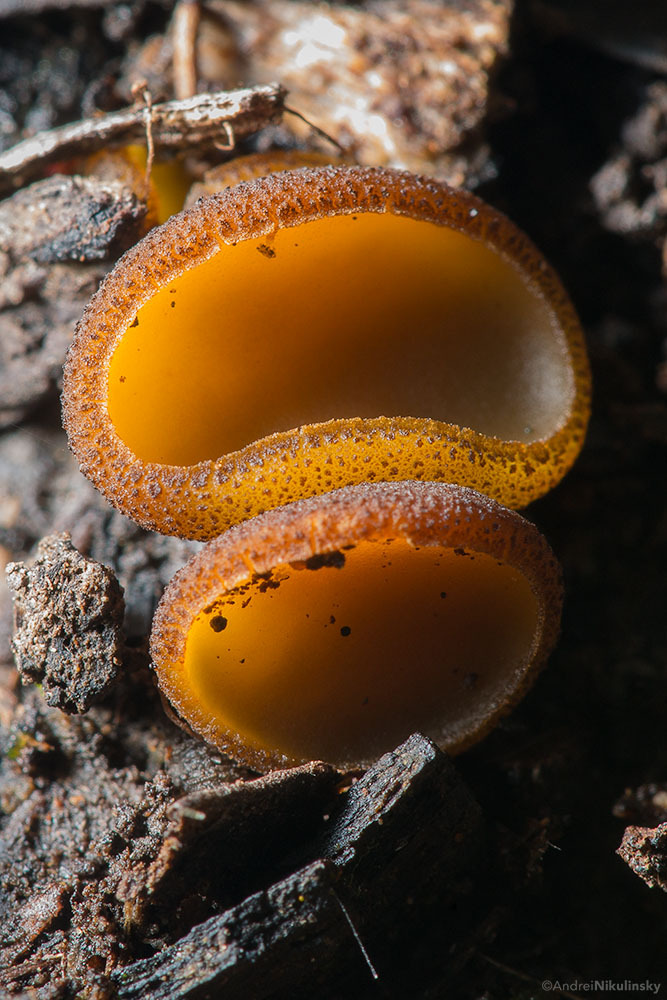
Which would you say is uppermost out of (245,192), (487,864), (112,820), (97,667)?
(245,192)

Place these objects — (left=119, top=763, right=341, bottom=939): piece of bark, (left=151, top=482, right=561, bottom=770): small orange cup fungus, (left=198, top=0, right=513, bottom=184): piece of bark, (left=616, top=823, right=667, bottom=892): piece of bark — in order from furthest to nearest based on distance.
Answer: (left=198, top=0, right=513, bottom=184): piece of bark, (left=616, top=823, right=667, bottom=892): piece of bark, (left=119, top=763, right=341, bottom=939): piece of bark, (left=151, top=482, right=561, bottom=770): small orange cup fungus

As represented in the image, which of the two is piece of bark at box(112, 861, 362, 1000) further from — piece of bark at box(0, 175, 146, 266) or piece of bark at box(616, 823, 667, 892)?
piece of bark at box(0, 175, 146, 266)

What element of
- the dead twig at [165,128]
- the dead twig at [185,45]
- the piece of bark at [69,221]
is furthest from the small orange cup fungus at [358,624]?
the dead twig at [185,45]

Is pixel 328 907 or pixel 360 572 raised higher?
pixel 360 572

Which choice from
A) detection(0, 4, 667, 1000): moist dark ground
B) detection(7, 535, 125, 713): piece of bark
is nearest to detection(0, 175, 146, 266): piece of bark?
detection(0, 4, 667, 1000): moist dark ground

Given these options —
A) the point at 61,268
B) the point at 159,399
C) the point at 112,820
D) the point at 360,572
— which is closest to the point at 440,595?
the point at 360,572

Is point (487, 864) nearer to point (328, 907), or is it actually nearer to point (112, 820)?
point (328, 907)

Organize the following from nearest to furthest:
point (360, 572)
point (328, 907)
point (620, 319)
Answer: point (328, 907) < point (360, 572) < point (620, 319)

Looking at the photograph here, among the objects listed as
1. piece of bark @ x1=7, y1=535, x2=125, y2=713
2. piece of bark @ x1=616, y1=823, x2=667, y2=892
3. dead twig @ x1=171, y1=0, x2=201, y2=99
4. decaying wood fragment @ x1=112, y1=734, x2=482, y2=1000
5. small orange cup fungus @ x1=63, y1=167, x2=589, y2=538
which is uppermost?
dead twig @ x1=171, y1=0, x2=201, y2=99
